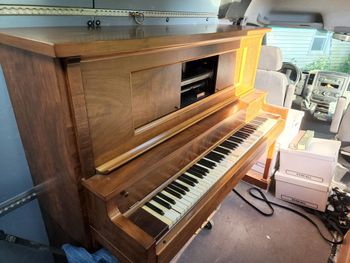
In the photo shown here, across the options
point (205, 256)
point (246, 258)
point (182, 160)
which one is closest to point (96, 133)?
point (182, 160)

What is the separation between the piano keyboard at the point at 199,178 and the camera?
1038 mm

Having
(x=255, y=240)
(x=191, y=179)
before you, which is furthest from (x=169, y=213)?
(x=255, y=240)

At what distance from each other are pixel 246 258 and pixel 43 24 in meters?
1.87

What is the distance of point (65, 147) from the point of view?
0.84 metres

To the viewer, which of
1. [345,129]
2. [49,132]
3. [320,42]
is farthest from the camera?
[320,42]

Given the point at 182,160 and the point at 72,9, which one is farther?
the point at 182,160

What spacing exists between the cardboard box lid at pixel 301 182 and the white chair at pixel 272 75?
0.95 metres

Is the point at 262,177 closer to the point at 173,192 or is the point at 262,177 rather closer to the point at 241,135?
the point at 241,135

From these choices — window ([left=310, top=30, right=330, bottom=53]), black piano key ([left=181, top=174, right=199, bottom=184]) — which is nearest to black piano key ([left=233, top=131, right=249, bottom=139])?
black piano key ([left=181, top=174, right=199, bottom=184])

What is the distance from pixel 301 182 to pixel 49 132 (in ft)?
6.58

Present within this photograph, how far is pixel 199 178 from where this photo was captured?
1253 mm

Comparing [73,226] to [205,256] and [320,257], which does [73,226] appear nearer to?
[205,256]

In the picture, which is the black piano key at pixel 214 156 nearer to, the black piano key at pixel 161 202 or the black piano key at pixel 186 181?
the black piano key at pixel 186 181

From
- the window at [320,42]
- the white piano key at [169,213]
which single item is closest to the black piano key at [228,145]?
the white piano key at [169,213]
